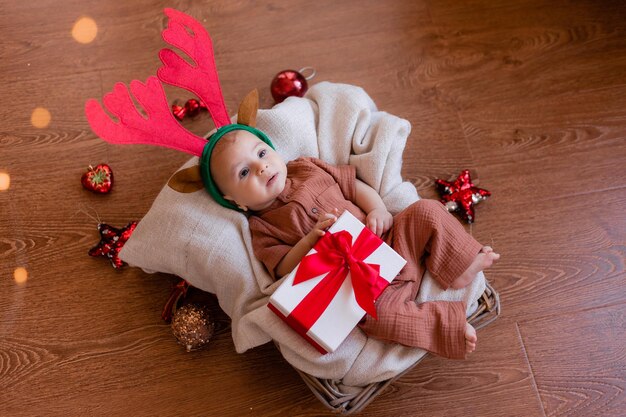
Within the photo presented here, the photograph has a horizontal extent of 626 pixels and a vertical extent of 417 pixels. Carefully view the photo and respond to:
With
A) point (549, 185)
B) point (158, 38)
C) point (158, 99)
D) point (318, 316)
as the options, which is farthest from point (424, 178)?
point (158, 38)

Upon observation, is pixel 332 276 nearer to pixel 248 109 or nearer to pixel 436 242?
pixel 436 242

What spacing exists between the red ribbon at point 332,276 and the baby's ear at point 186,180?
0.31m

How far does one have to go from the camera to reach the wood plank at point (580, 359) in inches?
49.1

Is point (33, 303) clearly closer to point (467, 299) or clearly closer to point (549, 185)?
point (467, 299)

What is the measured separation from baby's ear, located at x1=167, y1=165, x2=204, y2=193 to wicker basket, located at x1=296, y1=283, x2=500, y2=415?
46 centimetres

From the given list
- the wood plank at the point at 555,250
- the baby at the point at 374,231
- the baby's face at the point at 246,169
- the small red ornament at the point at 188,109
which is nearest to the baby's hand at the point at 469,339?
the baby at the point at 374,231

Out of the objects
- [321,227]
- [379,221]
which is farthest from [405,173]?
[321,227]

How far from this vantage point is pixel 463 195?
4.53ft

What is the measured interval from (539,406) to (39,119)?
152 centimetres

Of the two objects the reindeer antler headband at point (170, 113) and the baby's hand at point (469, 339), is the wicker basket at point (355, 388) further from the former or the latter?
→ the reindeer antler headband at point (170, 113)

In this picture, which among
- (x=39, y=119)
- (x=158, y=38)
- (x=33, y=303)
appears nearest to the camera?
(x=33, y=303)

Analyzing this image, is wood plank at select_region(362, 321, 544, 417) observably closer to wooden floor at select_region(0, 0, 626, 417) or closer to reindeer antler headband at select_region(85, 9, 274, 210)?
wooden floor at select_region(0, 0, 626, 417)

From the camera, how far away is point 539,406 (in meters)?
1.25

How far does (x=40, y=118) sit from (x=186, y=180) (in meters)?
0.66
